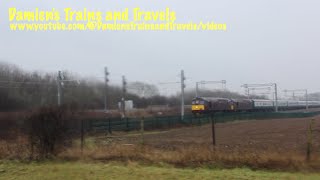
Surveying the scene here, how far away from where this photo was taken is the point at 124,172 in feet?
34.7

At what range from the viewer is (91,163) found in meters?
12.4

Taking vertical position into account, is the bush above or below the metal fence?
above

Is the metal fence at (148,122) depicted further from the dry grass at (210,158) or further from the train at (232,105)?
the dry grass at (210,158)

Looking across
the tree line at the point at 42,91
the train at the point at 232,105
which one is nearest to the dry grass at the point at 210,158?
the tree line at the point at 42,91

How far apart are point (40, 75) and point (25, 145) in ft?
147

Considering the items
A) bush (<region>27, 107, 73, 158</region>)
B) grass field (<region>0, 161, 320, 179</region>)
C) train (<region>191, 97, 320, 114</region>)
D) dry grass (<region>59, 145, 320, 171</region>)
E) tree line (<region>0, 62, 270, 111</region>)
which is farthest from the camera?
train (<region>191, 97, 320, 114</region>)

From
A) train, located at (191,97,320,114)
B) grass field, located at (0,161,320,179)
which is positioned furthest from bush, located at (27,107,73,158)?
train, located at (191,97,320,114)

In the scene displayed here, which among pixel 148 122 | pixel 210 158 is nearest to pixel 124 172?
pixel 210 158

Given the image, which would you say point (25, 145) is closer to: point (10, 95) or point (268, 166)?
point (268, 166)

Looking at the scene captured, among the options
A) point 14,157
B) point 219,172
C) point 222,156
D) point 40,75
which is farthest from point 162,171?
point 40,75

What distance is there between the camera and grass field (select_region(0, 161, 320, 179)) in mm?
9938

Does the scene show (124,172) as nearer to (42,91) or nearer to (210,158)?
(210,158)

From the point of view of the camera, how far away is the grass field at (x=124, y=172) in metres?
9.94

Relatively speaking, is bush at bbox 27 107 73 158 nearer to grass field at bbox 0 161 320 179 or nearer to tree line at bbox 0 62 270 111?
grass field at bbox 0 161 320 179
